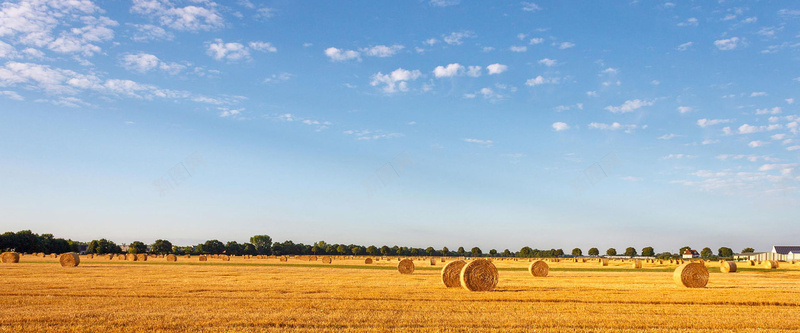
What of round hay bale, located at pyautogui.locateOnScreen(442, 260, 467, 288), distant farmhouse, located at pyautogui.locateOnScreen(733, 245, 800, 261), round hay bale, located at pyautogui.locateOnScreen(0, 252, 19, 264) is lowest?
round hay bale, located at pyautogui.locateOnScreen(442, 260, 467, 288)

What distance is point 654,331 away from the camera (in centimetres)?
1495

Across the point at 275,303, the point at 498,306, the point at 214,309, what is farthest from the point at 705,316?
the point at 214,309

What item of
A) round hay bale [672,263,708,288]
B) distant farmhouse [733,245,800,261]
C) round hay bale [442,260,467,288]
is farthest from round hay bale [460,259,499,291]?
distant farmhouse [733,245,800,261]

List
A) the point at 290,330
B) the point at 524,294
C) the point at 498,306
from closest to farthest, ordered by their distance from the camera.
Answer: the point at 290,330, the point at 498,306, the point at 524,294

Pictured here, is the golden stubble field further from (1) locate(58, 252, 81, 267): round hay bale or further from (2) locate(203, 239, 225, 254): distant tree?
(2) locate(203, 239, 225, 254): distant tree

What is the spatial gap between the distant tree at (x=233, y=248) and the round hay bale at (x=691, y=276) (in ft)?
542

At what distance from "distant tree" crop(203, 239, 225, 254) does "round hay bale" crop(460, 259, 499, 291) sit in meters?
169

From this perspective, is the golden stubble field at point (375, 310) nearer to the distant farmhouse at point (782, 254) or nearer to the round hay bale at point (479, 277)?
the round hay bale at point (479, 277)

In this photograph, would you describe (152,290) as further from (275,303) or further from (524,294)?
(524,294)

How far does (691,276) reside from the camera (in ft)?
106

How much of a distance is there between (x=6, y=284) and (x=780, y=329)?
101 ft

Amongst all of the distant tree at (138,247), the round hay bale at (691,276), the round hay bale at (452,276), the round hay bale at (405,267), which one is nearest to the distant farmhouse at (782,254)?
the round hay bale at (405,267)

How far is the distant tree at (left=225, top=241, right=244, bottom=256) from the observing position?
185 m

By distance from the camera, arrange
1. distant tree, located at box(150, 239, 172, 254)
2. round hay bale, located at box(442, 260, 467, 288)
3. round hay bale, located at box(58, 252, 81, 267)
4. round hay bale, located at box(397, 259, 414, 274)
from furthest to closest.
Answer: distant tree, located at box(150, 239, 172, 254)
round hay bale, located at box(58, 252, 81, 267)
round hay bale, located at box(397, 259, 414, 274)
round hay bale, located at box(442, 260, 467, 288)
